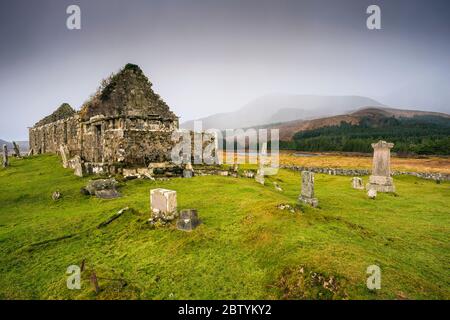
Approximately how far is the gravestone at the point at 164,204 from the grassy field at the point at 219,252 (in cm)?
56

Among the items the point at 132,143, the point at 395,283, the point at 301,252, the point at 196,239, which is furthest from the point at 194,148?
the point at 395,283

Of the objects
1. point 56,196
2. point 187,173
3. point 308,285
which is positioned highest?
point 187,173

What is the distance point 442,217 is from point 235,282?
1362 cm

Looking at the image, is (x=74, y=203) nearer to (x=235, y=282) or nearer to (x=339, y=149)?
(x=235, y=282)

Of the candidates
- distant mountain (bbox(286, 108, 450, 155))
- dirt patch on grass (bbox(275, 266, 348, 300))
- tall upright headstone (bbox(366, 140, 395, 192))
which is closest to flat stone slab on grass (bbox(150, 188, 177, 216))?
dirt patch on grass (bbox(275, 266, 348, 300))

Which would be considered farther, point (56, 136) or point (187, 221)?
point (56, 136)

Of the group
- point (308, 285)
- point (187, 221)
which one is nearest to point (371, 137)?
point (187, 221)

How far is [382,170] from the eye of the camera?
23.0 meters

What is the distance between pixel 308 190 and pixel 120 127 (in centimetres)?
1249

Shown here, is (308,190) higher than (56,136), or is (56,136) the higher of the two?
(56,136)

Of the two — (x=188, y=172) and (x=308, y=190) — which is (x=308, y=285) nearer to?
(x=308, y=190)

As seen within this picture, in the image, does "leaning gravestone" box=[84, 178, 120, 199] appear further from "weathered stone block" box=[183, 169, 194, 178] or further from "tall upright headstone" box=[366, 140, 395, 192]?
"tall upright headstone" box=[366, 140, 395, 192]

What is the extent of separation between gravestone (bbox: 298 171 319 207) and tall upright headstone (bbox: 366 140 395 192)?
386 inches

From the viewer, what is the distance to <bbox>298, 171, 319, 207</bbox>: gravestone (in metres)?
16.1
